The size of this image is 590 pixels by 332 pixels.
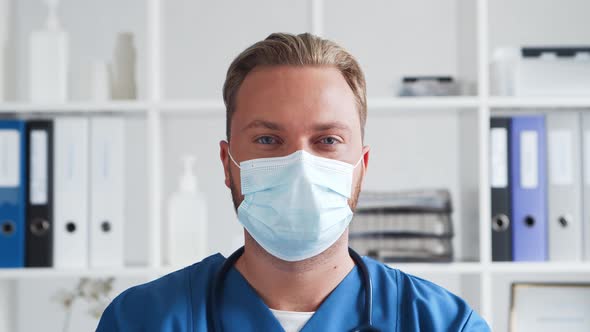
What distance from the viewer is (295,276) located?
4.17ft

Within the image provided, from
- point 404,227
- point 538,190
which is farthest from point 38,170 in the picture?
point 538,190

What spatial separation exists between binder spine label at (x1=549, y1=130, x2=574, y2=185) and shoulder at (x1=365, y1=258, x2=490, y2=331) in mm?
822

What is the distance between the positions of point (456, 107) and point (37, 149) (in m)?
1.11

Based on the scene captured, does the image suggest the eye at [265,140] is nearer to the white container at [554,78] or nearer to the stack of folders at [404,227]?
the stack of folders at [404,227]

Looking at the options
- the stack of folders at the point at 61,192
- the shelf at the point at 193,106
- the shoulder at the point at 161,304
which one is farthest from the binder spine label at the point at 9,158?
the shoulder at the point at 161,304

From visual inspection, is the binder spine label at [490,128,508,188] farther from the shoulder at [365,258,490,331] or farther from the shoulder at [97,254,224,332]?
the shoulder at [97,254,224,332]

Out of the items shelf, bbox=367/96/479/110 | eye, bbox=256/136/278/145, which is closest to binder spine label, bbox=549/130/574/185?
shelf, bbox=367/96/479/110

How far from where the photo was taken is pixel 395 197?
201 centimetres

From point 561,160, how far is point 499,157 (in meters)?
0.17

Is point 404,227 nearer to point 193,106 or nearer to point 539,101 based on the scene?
point 539,101

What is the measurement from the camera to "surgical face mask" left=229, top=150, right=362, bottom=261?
1.25 metres

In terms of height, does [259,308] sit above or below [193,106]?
below

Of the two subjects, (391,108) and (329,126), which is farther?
(391,108)

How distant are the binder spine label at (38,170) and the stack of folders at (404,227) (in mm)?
817
